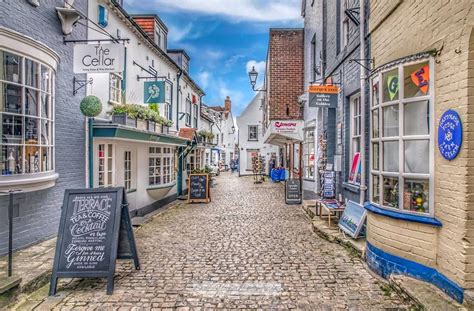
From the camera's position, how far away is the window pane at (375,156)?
16.2 ft

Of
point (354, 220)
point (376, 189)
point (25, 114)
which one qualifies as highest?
point (25, 114)

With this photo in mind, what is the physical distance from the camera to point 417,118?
4223 millimetres

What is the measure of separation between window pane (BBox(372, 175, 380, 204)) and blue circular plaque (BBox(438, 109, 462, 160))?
1.27 m

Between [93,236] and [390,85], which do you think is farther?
[93,236]

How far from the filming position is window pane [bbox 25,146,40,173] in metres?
5.34

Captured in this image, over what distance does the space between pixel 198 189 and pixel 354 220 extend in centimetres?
803

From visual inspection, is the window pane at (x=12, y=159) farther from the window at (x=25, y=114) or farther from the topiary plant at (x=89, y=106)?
the topiary plant at (x=89, y=106)

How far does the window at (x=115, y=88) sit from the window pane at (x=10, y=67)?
3.40 meters

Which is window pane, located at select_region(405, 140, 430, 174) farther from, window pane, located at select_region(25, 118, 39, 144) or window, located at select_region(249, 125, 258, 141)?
window, located at select_region(249, 125, 258, 141)

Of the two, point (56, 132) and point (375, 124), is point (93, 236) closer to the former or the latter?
point (56, 132)

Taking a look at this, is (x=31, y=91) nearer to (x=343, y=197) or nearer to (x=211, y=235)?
(x=211, y=235)

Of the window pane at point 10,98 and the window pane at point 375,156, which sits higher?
the window pane at point 10,98

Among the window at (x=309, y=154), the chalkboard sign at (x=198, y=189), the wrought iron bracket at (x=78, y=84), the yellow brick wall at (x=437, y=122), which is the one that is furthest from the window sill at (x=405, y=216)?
the chalkboard sign at (x=198, y=189)

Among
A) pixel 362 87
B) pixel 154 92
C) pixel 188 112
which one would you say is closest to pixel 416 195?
pixel 362 87
